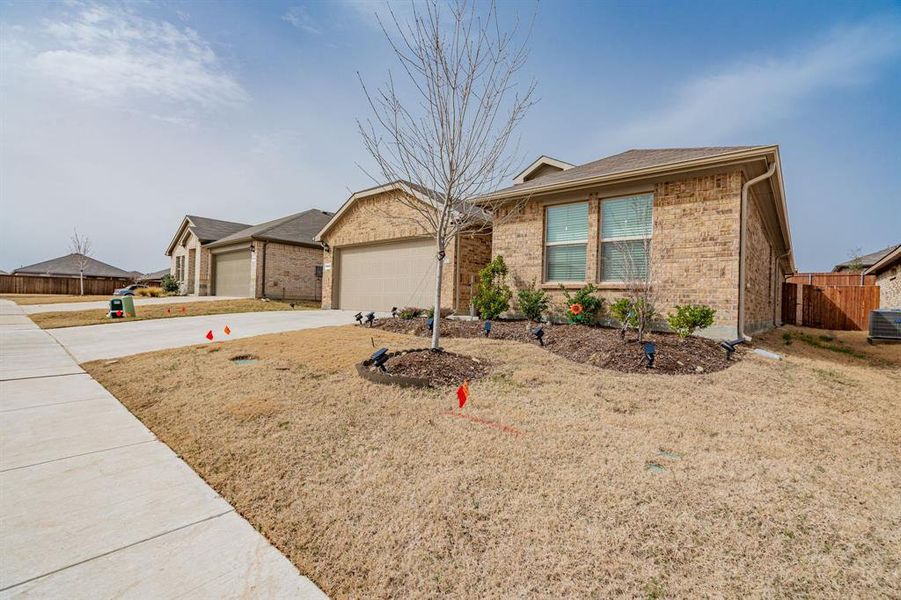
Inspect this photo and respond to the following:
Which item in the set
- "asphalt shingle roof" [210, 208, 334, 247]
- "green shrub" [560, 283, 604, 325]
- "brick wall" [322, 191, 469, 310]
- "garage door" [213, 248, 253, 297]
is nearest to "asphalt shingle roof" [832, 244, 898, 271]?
"green shrub" [560, 283, 604, 325]

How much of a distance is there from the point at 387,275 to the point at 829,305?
1963 centimetres

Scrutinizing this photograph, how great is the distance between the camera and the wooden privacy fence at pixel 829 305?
16500 millimetres

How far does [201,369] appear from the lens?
221 inches

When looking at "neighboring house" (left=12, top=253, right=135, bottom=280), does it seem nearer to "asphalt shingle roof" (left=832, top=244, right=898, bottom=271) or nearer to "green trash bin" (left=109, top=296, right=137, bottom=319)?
"green trash bin" (left=109, top=296, right=137, bottom=319)

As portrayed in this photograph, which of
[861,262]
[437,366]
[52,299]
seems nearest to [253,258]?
[52,299]

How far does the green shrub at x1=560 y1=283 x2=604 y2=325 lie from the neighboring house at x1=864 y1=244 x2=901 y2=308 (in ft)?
38.3

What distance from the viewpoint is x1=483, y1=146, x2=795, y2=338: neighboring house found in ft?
24.1

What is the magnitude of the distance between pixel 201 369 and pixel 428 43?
584 centimetres

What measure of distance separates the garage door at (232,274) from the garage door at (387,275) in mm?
8325

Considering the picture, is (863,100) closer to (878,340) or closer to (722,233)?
(878,340)

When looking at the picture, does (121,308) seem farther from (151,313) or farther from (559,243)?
(559,243)

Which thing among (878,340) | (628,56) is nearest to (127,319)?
(628,56)

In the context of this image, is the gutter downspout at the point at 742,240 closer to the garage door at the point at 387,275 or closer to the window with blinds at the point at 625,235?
the window with blinds at the point at 625,235

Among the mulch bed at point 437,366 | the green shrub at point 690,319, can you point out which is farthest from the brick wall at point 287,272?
the green shrub at point 690,319
